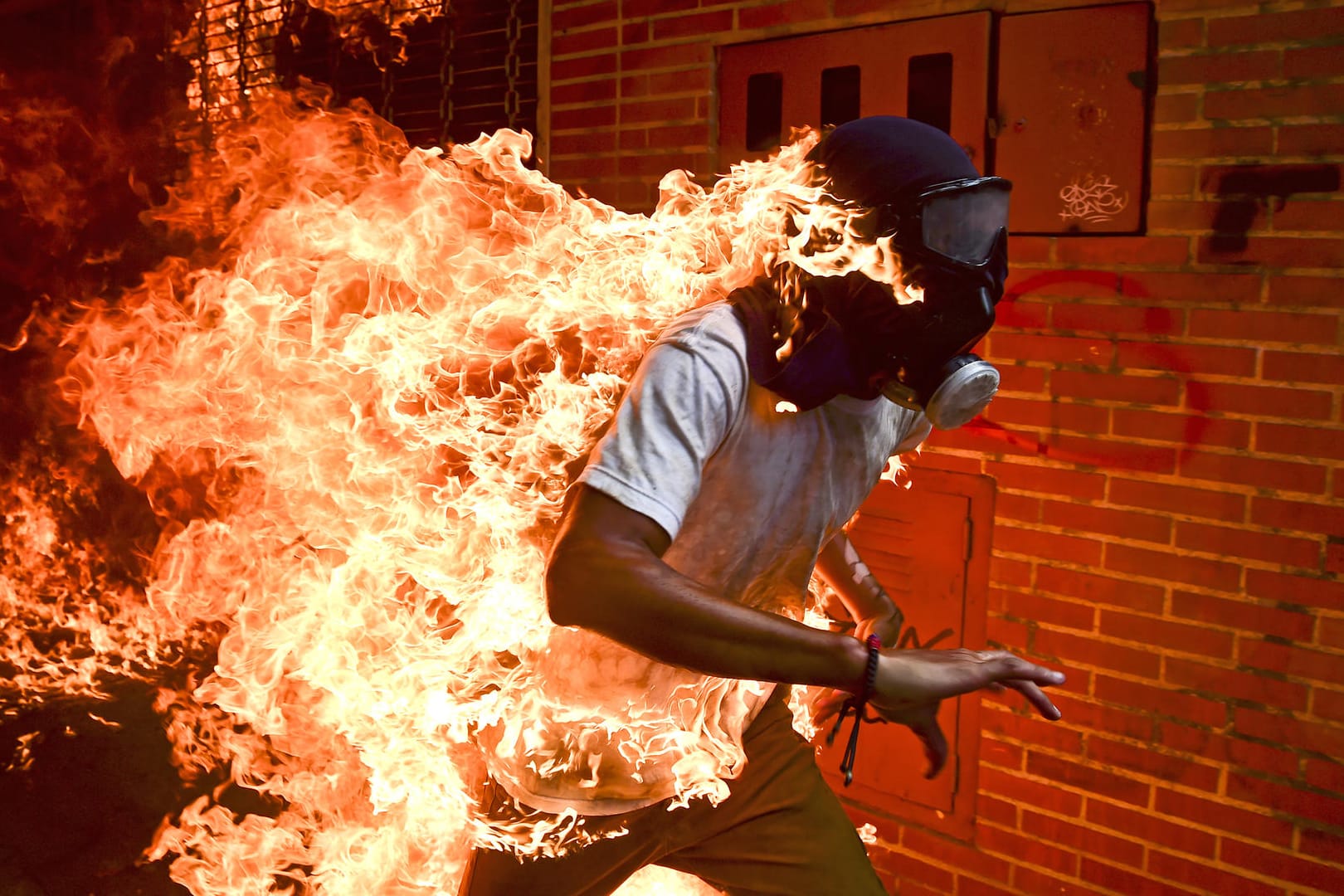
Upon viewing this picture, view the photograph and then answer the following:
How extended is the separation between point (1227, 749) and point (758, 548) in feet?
7.40

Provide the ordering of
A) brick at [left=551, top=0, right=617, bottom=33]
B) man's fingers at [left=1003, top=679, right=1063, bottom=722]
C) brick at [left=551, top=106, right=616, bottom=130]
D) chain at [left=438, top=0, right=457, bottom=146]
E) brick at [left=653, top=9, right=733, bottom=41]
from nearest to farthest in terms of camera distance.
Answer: man's fingers at [left=1003, top=679, right=1063, bottom=722] < brick at [left=653, top=9, right=733, bottom=41] < brick at [left=551, top=0, right=617, bottom=33] < brick at [left=551, top=106, right=616, bottom=130] < chain at [left=438, top=0, right=457, bottom=146]

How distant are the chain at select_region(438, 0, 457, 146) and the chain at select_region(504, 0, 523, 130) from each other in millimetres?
449

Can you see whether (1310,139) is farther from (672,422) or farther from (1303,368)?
(672,422)

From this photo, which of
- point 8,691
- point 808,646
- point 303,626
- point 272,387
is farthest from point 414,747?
point 8,691

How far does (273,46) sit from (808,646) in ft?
22.6

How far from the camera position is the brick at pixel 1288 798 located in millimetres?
3426

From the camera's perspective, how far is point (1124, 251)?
3.72m

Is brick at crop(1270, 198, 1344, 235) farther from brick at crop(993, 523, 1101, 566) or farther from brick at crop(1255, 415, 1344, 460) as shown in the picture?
brick at crop(993, 523, 1101, 566)

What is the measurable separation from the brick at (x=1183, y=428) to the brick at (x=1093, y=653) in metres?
0.80

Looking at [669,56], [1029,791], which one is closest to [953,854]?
[1029,791]

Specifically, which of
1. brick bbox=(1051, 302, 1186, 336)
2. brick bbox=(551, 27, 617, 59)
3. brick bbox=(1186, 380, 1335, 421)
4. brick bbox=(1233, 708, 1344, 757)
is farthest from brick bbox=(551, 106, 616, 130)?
brick bbox=(1233, 708, 1344, 757)

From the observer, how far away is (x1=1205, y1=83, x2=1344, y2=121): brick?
3293 millimetres

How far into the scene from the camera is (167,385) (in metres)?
5.95

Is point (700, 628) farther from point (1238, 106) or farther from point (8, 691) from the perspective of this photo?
point (8, 691)
